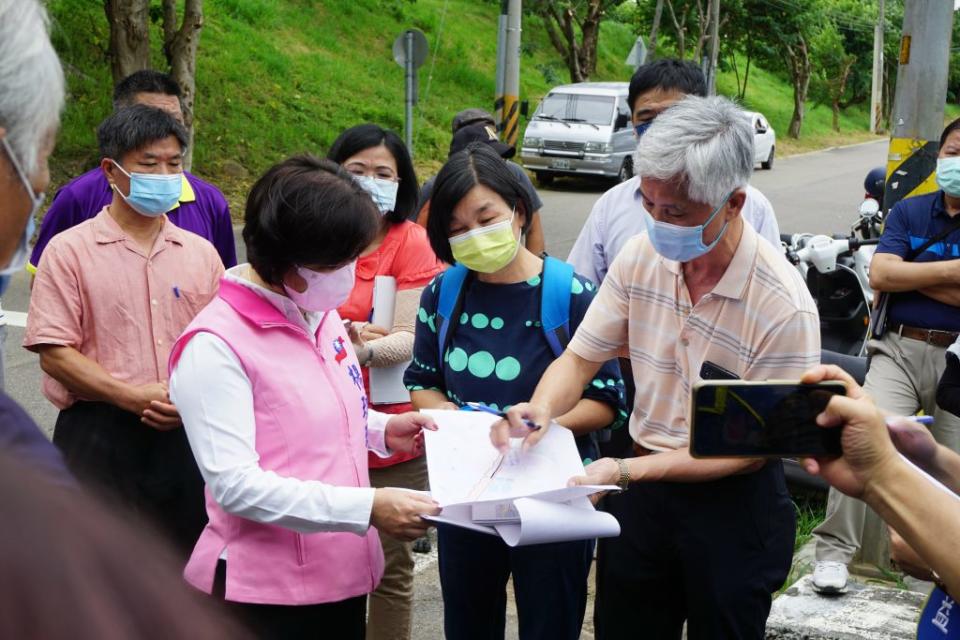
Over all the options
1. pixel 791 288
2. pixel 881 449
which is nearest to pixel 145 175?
pixel 791 288

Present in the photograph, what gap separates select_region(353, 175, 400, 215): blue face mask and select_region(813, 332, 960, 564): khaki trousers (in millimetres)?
2286

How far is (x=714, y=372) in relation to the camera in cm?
267

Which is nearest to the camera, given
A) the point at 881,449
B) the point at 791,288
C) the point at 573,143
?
the point at 881,449

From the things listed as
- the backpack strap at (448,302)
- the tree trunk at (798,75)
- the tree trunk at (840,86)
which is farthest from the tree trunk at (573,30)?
the backpack strap at (448,302)

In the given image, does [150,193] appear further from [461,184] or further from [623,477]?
[623,477]

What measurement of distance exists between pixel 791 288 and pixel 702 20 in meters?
32.7

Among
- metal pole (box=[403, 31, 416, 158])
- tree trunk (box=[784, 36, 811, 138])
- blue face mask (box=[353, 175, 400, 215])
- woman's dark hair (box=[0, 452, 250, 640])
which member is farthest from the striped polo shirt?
tree trunk (box=[784, 36, 811, 138])

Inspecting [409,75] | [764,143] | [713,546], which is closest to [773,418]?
[713,546]

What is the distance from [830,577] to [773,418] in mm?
2676

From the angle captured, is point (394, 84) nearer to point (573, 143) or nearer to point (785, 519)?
point (573, 143)

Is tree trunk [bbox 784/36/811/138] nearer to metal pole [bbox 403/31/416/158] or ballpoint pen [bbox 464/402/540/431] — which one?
metal pole [bbox 403/31/416/158]

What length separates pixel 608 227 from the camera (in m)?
4.30

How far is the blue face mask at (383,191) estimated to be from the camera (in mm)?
3773

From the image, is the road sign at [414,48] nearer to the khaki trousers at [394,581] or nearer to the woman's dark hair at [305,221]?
the khaki trousers at [394,581]
